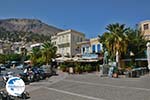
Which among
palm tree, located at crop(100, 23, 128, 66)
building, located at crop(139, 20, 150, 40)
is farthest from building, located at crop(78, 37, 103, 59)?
palm tree, located at crop(100, 23, 128, 66)

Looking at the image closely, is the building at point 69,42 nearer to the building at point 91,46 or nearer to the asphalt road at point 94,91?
the building at point 91,46

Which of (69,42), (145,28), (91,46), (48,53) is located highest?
(145,28)

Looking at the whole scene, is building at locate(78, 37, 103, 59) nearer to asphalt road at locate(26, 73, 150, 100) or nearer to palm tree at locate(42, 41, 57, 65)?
palm tree at locate(42, 41, 57, 65)

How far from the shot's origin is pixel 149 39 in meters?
47.8

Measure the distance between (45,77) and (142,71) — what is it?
11.9m

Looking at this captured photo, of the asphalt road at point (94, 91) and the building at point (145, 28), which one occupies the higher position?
the building at point (145, 28)

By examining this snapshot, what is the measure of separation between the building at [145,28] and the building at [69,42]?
68.2ft

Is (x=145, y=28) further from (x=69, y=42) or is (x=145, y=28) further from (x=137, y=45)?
(x=69, y=42)

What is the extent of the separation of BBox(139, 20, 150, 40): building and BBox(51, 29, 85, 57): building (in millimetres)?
20781

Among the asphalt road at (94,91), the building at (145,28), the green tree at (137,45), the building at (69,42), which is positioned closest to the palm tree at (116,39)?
the green tree at (137,45)

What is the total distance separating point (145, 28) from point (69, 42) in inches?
886

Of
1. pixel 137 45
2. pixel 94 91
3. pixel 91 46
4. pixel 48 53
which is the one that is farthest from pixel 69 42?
pixel 94 91

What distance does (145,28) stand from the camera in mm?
51375

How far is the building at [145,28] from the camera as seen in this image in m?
49.3
